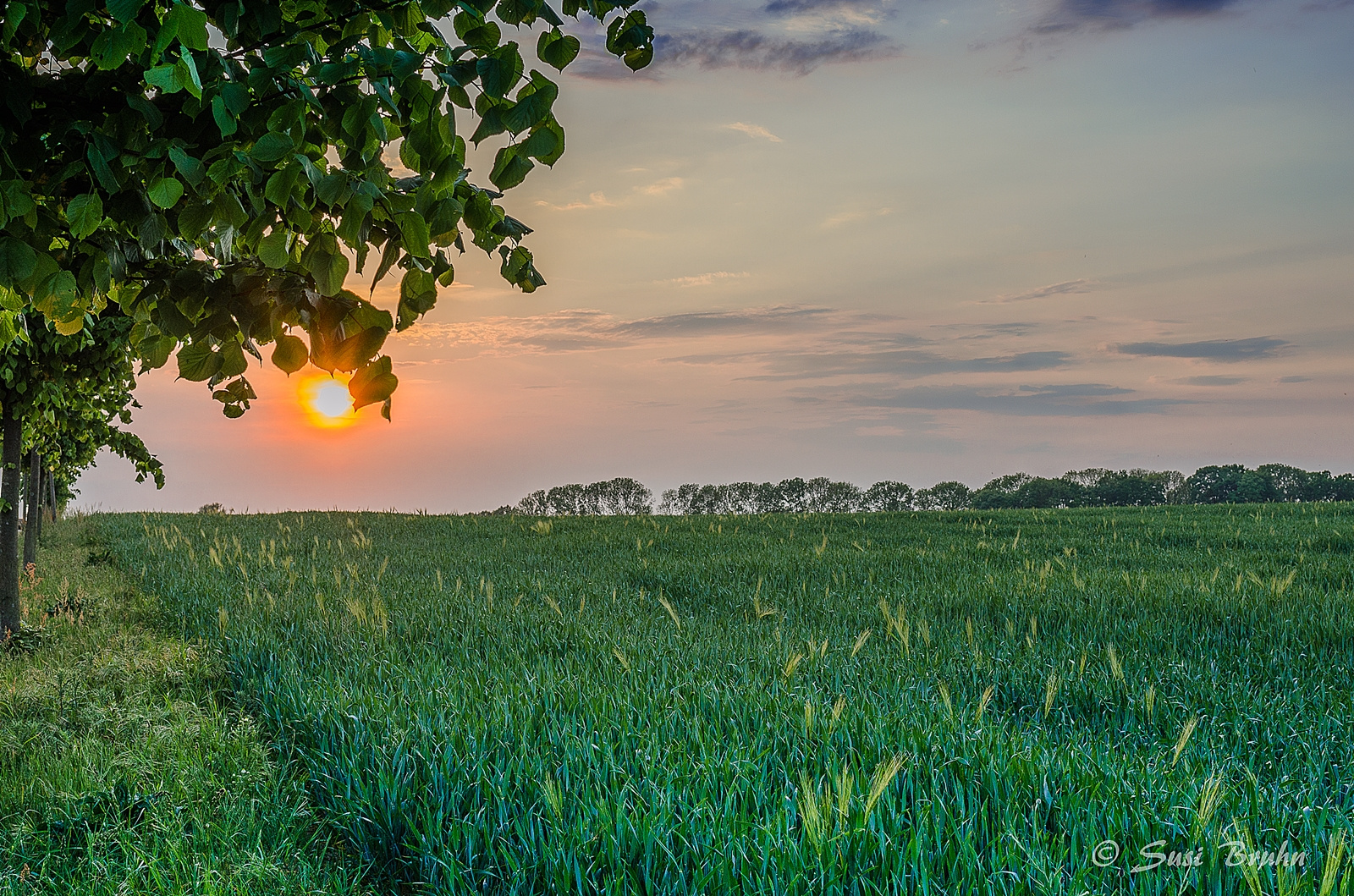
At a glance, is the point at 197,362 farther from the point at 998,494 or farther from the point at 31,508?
the point at 998,494

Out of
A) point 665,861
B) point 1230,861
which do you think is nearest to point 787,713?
point 665,861

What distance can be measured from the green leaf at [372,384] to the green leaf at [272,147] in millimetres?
718

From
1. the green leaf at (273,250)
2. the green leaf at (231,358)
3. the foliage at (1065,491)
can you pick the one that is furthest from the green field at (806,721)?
the foliage at (1065,491)

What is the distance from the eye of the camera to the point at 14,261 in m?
2.24

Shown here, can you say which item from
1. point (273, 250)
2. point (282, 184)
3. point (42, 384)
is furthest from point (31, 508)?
point (282, 184)

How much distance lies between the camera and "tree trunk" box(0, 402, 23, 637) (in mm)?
7172

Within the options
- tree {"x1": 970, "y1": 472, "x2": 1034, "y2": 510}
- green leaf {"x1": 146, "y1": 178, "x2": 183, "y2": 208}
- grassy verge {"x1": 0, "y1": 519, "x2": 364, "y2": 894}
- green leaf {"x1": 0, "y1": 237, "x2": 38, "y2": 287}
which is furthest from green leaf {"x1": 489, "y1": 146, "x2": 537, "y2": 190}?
tree {"x1": 970, "y1": 472, "x2": 1034, "y2": 510}

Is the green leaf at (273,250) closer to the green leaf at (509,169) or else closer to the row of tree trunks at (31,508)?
the green leaf at (509,169)

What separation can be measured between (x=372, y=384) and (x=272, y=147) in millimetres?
784

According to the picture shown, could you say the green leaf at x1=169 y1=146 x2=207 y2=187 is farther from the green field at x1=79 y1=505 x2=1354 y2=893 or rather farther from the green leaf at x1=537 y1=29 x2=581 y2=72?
the green field at x1=79 y1=505 x2=1354 y2=893

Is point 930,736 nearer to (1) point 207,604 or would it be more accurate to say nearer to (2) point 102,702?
(2) point 102,702

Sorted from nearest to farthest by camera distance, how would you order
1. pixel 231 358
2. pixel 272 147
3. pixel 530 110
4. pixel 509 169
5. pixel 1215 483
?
pixel 272 147
pixel 530 110
pixel 509 169
pixel 231 358
pixel 1215 483

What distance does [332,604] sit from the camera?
22.3 ft

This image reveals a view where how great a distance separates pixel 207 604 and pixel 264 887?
5141 millimetres
